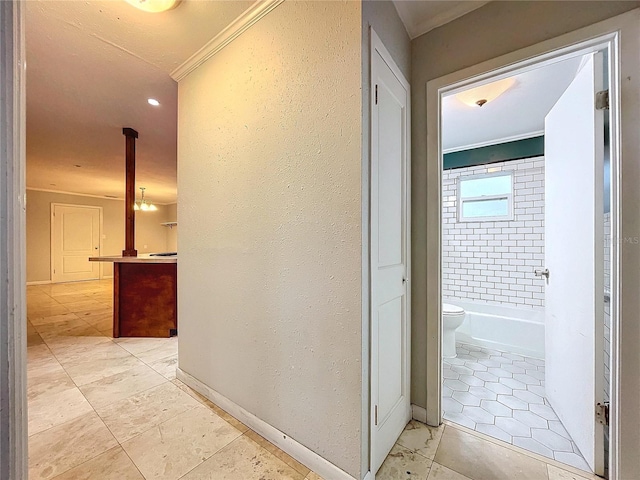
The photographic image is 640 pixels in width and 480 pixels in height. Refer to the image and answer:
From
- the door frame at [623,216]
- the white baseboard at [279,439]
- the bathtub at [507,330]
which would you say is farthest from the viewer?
the bathtub at [507,330]

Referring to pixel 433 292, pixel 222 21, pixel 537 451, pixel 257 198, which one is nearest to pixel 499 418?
pixel 537 451

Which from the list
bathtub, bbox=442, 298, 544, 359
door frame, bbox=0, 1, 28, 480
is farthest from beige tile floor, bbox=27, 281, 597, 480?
bathtub, bbox=442, 298, 544, 359

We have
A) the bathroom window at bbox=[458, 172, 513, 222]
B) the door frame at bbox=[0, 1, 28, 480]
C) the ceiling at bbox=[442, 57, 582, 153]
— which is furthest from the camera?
the bathroom window at bbox=[458, 172, 513, 222]

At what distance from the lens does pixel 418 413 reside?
163cm

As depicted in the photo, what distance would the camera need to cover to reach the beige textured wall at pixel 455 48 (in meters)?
1.22

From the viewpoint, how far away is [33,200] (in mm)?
6613

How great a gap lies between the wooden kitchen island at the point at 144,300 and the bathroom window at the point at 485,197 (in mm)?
3816

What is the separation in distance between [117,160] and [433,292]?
548 centimetres

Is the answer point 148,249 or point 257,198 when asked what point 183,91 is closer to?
point 257,198

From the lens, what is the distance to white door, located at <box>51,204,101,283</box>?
6.99m

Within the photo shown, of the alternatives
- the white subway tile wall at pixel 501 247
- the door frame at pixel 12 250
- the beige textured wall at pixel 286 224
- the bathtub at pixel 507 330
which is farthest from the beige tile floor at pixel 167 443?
the white subway tile wall at pixel 501 247

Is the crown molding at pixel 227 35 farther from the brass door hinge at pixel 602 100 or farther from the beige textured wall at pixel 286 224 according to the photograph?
the brass door hinge at pixel 602 100

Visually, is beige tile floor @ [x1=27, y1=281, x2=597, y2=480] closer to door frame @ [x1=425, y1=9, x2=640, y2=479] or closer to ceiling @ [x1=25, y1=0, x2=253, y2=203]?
door frame @ [x1=425, y1=9, x2=640, y2=479]

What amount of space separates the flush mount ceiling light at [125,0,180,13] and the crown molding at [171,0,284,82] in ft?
0.89
